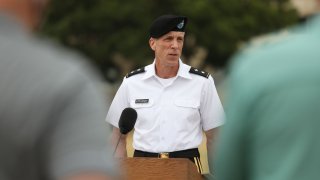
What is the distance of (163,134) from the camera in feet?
24.0

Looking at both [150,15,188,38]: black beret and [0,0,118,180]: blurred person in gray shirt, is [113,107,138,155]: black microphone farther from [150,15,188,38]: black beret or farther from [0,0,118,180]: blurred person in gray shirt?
[0,0,118,180]: blurred person in gray shirt

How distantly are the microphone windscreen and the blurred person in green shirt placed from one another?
4.62 m

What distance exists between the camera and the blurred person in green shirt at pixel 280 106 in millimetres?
2621

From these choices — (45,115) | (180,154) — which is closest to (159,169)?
(180,154)

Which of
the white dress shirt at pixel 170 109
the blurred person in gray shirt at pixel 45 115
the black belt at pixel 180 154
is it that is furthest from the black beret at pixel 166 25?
the blurred person in gray shirt at pixel 45 115

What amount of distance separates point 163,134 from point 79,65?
4978 millimetres

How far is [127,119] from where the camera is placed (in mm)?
7336

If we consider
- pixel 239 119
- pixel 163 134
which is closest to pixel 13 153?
pixel 239 119

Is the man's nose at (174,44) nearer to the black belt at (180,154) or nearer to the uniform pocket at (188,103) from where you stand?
the uniform pocket at (188,103)

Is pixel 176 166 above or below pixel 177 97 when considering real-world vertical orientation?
below

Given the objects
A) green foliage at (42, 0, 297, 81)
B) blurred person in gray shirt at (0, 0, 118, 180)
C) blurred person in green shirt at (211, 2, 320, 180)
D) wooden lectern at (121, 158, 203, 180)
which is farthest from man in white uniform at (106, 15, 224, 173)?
green foliage at (42, 0, 297, 81)

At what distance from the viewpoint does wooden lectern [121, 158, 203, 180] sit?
6.43 metres

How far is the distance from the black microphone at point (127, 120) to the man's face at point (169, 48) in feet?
1.89

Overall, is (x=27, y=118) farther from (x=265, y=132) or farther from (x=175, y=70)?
Result: (x=175, y=70)
